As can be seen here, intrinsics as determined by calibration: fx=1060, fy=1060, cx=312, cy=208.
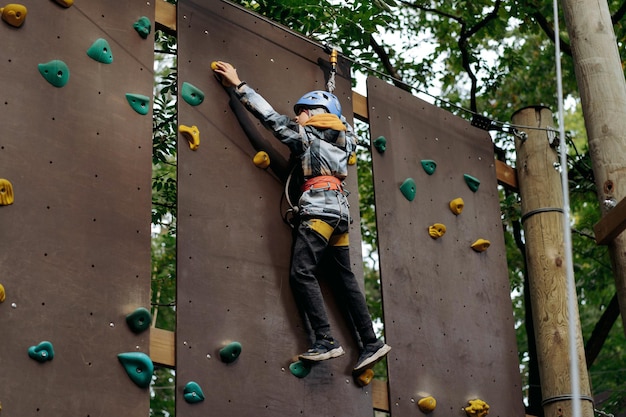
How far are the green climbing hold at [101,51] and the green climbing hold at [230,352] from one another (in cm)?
180

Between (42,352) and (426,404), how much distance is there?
269 cm

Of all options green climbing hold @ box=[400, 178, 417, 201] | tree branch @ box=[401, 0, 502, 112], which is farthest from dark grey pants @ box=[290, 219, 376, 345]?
tree branch @ box=[401, 0, 502, 112]

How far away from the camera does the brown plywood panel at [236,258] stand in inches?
234

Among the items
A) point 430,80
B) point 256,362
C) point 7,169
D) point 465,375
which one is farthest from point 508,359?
point 430,80

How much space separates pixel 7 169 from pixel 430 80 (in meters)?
8.44

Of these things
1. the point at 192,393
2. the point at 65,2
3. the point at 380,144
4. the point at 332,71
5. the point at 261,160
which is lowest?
the point at 192,393

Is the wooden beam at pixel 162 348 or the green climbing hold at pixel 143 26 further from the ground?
the green climbing hold at pixel 143 26

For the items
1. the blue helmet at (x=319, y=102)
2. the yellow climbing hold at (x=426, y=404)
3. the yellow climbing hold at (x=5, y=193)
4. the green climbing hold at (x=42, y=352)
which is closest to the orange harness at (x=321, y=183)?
the blue helmet at (x=319, y=102)

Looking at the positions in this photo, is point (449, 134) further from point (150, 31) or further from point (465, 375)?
point (150, 31)

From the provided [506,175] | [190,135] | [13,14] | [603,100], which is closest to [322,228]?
[190,135]

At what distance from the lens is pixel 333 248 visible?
22.2ft

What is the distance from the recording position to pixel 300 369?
6309 mm

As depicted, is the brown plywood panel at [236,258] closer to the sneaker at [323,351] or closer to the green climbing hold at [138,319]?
the sneaker at [323,351]

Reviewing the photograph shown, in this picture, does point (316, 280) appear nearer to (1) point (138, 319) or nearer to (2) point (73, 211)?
(1) point (138, 319)
